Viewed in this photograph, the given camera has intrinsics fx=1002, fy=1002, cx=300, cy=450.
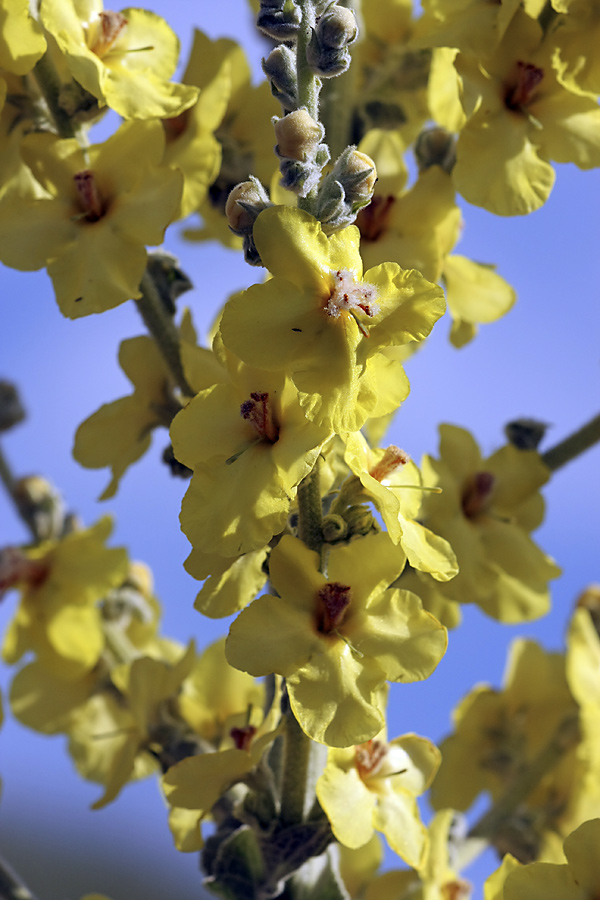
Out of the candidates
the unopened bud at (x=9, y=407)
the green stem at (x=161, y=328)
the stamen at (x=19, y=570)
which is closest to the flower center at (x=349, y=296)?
the green stem at (x=161, y=328)

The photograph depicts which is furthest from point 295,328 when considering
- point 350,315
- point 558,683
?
point 558,683

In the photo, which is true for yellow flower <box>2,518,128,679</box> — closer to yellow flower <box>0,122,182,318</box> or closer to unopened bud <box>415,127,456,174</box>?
yellow flower <box>0,122,182,318</box>

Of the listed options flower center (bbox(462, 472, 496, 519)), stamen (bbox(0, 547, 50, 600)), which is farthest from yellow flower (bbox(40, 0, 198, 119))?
stamen (bbox(0, 547, 50, 600))

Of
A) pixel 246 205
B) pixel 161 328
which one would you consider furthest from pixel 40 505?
pixel 246 205

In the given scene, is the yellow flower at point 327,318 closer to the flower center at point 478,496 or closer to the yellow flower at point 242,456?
the yellow flower at point 242,456

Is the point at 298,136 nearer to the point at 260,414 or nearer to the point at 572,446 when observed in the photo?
the point at 260,414
